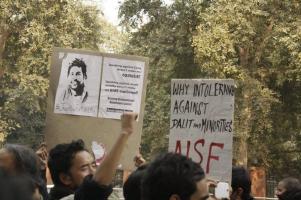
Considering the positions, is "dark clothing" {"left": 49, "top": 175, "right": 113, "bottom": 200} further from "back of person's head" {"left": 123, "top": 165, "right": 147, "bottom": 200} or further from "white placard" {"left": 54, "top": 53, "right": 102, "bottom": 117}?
"white placard" {"left": 54, "top": 53, "right": 102, "bottom": 117}

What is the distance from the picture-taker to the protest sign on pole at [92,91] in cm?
563

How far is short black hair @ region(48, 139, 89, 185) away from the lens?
3361 mm

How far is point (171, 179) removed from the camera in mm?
2197

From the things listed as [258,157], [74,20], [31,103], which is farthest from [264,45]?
[31,103]

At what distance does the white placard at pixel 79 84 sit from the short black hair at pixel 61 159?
2.24 m

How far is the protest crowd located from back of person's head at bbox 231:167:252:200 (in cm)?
137

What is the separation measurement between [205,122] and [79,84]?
3.96 feet

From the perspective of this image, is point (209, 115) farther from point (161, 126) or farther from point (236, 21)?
point (161, 126)

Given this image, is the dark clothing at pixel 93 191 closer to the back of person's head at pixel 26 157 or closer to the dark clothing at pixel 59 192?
the back of person's head at pixel 26 157

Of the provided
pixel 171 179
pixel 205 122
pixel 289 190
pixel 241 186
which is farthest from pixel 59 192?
pixel 289 190

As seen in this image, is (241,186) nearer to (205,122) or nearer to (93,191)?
(205,122)

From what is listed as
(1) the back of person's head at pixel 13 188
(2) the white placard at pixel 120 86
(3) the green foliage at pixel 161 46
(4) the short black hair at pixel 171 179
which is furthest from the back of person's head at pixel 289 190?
(3) the green foliage at pixel 161 46

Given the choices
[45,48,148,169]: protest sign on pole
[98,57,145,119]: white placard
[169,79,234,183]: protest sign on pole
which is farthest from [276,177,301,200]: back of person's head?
[98,57,145,119]: white placard

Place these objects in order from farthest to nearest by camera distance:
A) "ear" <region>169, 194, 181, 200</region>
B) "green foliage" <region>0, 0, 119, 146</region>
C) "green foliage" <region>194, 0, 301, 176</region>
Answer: "green foliage" <region>0, 0, 119, 146</region>
"green foliage" <region>194, 0, 301, 176</region>
"ear" <region>169, 194, 181, 200</region>
